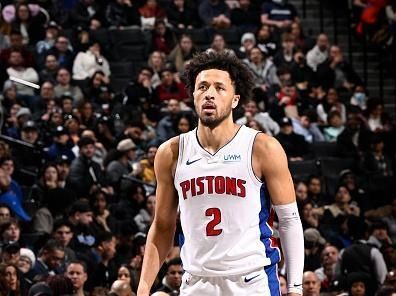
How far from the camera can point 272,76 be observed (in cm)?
1719

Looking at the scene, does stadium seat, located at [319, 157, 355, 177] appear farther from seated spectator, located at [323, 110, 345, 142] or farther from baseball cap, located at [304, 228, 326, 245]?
baseball cap, located at [304, 228, 326, 245]

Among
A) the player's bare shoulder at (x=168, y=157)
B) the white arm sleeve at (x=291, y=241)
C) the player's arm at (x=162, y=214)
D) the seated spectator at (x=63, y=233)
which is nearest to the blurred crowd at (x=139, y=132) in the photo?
the seated spectator at (x=63, y=233)

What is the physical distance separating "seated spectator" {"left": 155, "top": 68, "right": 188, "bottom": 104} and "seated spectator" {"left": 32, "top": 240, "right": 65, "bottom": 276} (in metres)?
5.05

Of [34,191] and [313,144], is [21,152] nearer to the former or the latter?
[34,191]

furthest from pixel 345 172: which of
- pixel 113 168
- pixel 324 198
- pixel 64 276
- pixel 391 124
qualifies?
pixel 64 276

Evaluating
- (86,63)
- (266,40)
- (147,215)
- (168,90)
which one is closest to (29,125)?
(147,215)

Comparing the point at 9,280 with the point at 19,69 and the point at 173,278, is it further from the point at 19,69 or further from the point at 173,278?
the point at 19,69

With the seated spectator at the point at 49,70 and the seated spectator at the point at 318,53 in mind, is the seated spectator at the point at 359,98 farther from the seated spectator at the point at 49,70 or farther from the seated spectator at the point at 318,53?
the seated spectator at the point at 49,70

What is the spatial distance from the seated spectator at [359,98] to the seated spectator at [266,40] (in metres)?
1.38

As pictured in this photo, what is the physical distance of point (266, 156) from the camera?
5836 millimetres

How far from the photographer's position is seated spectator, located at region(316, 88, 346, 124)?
16625 millimetres

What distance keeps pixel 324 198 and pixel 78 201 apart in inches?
139

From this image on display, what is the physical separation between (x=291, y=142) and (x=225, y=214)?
9750mm

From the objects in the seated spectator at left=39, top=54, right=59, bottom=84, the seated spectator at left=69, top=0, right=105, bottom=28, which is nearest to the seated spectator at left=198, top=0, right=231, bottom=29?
the seated spectator at left=69, top=0, right=105, bottom=28
